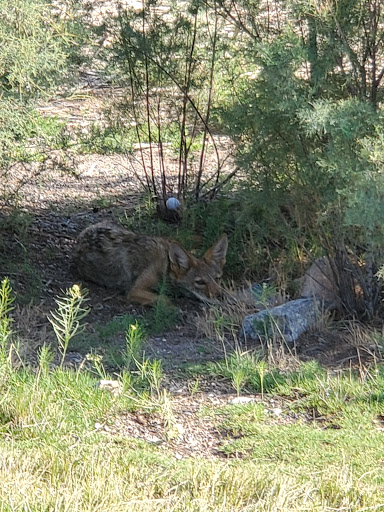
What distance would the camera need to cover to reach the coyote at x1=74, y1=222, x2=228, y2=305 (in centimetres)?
944

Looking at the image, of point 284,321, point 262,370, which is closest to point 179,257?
point 284,321

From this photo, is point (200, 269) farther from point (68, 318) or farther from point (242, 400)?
point (68, 318)

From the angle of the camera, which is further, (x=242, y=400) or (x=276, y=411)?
(x=242, y=400)

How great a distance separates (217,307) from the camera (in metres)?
8.68

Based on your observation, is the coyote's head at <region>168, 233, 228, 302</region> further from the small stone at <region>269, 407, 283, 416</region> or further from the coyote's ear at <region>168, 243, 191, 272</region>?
the small stone at <region>269, 407, 283, 416</region>

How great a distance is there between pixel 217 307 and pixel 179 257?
1.00 metres

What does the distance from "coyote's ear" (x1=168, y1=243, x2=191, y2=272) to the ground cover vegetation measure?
20.9 inches

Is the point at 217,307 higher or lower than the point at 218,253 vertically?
lower

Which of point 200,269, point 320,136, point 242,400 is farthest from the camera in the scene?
point 200,269

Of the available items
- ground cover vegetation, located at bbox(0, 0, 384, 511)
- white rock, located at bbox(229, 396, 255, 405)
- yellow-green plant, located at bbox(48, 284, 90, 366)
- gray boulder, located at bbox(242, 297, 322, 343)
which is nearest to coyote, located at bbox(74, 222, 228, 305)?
ground cover vegetation, located at bbox(0, 0, 384, 511)

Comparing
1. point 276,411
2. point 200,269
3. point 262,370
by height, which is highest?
point 200,269

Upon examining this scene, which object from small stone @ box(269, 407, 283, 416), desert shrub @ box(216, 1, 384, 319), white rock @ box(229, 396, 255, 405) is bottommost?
small stone @ box(269, 407, 283, 416)

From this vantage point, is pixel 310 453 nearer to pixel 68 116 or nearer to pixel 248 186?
pixel 248 186

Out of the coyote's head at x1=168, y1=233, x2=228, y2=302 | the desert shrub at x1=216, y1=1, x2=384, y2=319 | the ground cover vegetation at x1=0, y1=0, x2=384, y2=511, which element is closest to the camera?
the ground cover vegetation at x1=0, y1=0, x2=384, y2=511
